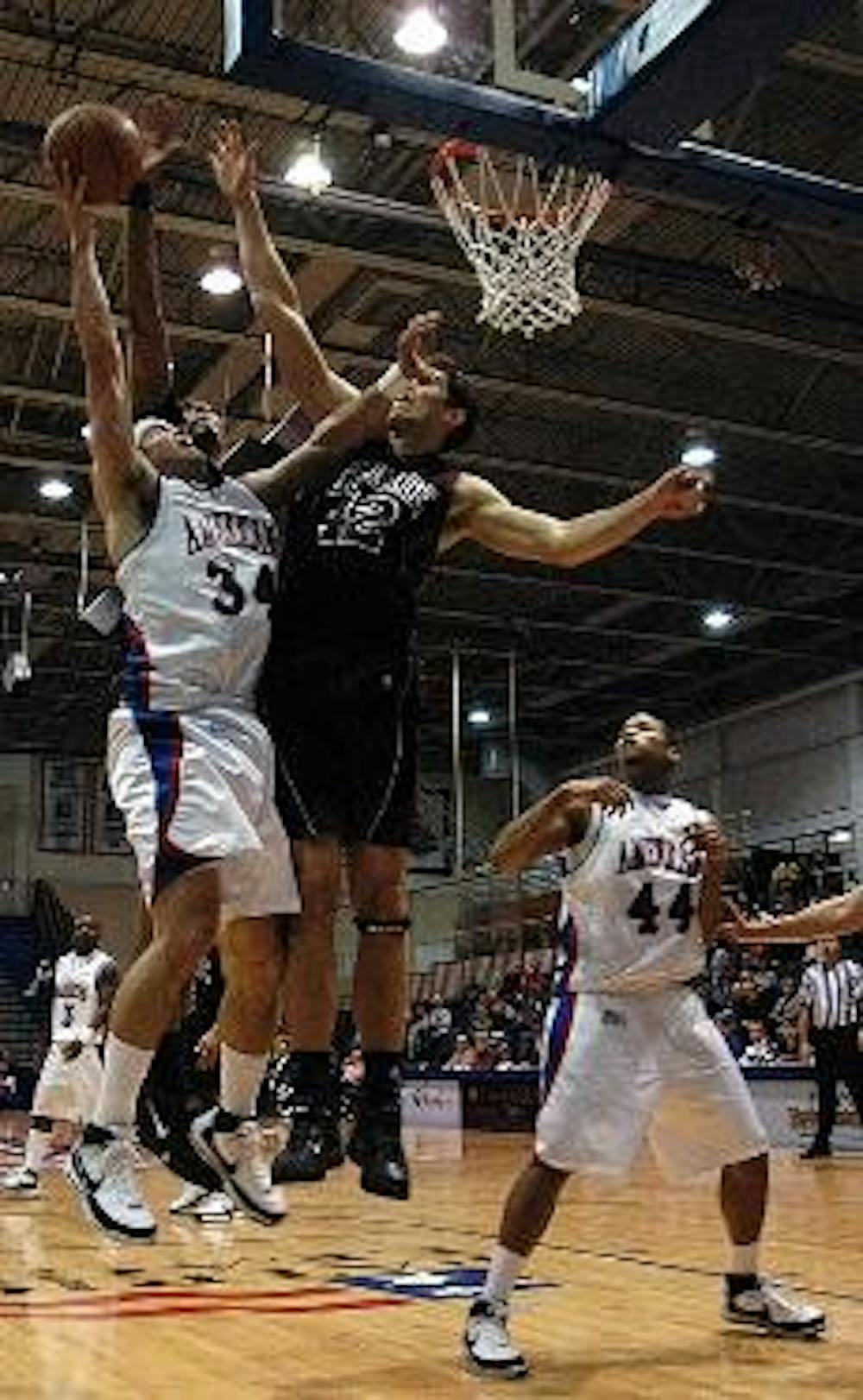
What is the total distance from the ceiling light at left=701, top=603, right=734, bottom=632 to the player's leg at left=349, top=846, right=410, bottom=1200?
62.8 feet

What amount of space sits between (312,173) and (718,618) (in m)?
13.3

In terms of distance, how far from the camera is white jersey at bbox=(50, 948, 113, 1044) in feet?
45.3

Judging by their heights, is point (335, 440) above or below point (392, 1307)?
above

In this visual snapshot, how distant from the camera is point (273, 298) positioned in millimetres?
5141

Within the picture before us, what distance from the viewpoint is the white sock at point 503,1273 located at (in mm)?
5910

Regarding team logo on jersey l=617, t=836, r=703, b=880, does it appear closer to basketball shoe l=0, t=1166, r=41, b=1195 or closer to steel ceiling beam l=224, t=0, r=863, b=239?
steel ceiling beam l=224, t=0, r=863, b=239

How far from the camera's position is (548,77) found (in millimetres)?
5613

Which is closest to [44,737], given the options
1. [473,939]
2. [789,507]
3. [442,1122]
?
[473,939]

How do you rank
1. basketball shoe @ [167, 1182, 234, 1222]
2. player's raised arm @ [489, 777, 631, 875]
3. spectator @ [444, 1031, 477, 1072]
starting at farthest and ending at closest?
1. spectator @ [444, 1031, 477, 1072]
2. basketball shoe @ [167, 1182, 234, 1222]
3. player's raised arm @ [489, 777, 631, 875]

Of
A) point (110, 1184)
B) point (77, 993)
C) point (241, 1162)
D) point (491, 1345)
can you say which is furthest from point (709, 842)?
point (77, 993)

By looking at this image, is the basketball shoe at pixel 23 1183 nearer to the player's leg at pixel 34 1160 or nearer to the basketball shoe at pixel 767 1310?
the player's leg at pixel 34 1160

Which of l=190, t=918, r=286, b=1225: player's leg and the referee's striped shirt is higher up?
the referee's striped shirt

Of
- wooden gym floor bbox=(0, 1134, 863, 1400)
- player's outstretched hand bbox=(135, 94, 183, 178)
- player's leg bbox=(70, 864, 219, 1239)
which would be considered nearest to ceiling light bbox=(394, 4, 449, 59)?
player's outstretched hand bbox=(135, 94, 183, 178)

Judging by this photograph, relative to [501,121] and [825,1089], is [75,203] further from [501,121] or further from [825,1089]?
[825,1089]
